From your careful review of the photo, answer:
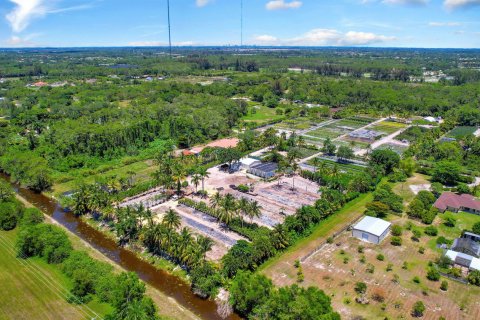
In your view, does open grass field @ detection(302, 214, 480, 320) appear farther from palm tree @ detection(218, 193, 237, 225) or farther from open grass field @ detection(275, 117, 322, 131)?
open grass field @ detection(275, 117, 322, 131)

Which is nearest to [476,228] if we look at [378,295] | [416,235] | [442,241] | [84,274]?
[442,241]

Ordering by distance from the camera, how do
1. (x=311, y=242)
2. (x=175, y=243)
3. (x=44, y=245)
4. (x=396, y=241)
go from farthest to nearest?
(x=311, y=242) < (x=396, y=241) < (x=44, y=245) < (x=175, y=243)

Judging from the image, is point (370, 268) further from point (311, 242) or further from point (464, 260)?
point (464, 260)

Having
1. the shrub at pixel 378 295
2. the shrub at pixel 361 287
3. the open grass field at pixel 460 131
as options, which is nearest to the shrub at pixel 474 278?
the shrub at pixel 378 295

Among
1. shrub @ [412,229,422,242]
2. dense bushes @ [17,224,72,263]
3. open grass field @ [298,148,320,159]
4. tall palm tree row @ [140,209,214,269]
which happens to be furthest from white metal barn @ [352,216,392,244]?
dense bushes @ [17,224,72,263]

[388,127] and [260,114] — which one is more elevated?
[260,114]

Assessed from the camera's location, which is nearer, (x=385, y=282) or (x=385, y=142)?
(x=385, y=282)

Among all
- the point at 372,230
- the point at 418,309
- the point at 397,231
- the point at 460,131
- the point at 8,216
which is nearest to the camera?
the point at 418,309
